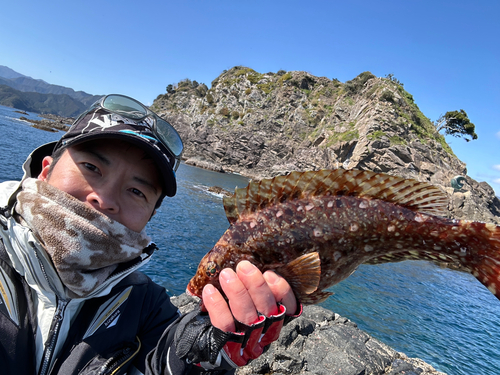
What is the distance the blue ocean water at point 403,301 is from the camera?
11.0m

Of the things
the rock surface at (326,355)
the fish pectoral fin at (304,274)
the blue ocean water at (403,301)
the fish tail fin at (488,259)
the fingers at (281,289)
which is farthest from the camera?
the blue ocean water at (403,301)

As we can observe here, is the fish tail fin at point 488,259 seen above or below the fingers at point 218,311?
above

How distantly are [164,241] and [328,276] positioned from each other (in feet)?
51.1

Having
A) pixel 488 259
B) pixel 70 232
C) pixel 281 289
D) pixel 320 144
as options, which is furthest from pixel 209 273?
pixel 320 144

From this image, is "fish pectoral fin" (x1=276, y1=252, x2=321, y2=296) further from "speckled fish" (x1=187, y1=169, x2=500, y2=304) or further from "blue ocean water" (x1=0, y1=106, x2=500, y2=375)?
"blue ocean water" (x1=0, y1=106, x2=500, y2=375)

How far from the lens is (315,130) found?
7900cm

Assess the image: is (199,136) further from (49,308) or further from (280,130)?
(49,308)

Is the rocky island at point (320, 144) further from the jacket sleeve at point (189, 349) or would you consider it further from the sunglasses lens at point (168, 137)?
the sunglasses lens at point (168, 137)

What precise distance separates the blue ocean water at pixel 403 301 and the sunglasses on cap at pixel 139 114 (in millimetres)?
9674

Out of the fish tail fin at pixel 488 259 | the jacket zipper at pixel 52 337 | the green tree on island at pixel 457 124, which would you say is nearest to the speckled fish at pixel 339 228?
the fish tail fin at pixel 488 259

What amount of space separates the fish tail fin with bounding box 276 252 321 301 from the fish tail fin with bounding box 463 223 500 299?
1.75m

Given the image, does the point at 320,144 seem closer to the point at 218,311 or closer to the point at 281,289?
the point at 281,289

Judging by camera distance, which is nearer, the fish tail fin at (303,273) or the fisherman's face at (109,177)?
the fisherman's face at (109,177)

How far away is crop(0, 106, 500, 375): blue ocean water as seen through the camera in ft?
36.2
